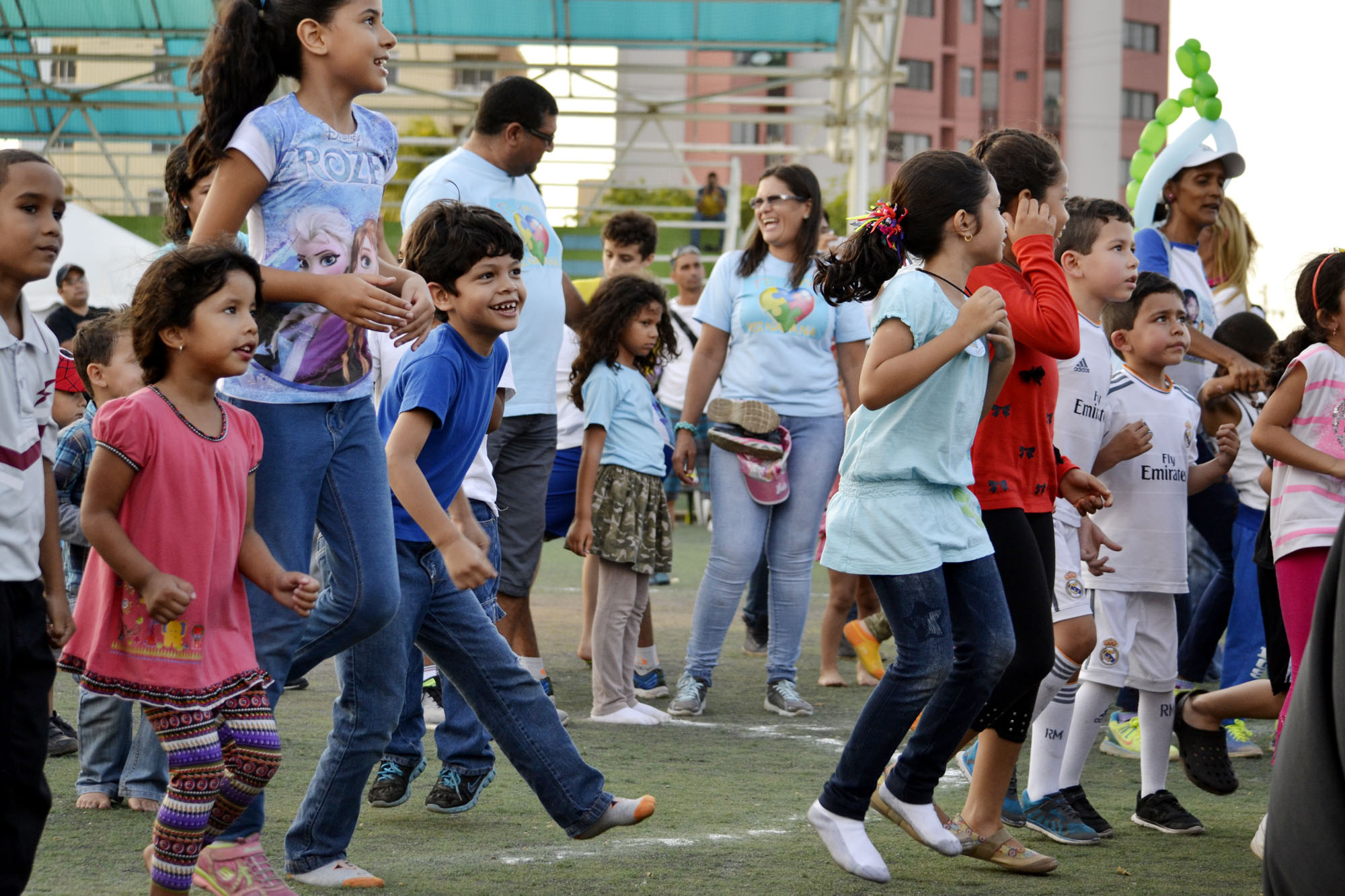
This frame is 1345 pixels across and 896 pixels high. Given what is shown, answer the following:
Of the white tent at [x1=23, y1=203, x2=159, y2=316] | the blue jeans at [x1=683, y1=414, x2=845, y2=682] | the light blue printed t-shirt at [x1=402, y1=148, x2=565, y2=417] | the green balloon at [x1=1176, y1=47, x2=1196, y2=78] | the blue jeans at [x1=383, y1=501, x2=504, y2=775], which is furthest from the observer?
the white tent at [x1=23, y1=203, x2=159, y2=316]

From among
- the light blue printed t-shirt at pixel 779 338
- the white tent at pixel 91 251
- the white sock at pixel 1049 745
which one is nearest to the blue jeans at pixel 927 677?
the white sock at pixel 1049 745

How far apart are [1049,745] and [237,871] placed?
7.76ft

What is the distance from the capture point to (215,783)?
2.96 meters

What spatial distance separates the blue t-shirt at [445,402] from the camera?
140 inches

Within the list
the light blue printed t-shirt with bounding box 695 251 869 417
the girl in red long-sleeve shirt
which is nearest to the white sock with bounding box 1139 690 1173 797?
the girl in red long-sleeve shirt

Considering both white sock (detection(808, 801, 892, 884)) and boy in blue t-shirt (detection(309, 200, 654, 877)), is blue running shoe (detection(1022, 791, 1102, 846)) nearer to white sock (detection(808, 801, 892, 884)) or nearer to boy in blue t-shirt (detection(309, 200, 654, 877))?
white sock (detection(808, 801, 892, 884))

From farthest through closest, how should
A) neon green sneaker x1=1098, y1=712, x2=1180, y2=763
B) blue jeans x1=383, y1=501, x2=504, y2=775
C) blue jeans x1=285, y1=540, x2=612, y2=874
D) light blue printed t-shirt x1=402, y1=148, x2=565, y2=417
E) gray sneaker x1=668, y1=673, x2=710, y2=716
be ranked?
gray sneaker x1=668, y1=673, x2=710, y2=716
neon green sneaker x1=1098, y1=712, x2=1180, y2=763
light blue printed t-shirt x1=402, y1=148, x2=565, y2=417
blue jeans x1=383, y1=501, x2=504, y2=775
blue jeans x1=285, y1=540, x2=612, y2=874

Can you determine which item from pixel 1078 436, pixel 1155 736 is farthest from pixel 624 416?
pixel 1155 736

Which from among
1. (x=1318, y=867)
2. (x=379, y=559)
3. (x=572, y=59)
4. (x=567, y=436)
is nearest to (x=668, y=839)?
(x=379, y=559)

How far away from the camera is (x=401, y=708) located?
3564 millimetres

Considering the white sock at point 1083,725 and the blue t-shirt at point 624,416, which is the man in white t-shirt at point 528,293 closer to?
the blue t-shirt at point 624,416

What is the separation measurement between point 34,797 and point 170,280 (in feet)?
3.45

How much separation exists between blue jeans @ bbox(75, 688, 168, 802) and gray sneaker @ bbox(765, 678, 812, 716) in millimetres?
2598

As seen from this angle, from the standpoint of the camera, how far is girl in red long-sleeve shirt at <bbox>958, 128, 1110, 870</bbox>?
3.80 m
